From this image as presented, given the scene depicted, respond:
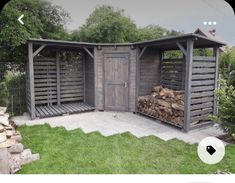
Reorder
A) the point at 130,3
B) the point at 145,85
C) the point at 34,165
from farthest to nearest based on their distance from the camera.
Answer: the point at 145,85
the point at 130,3
the point at 34,165

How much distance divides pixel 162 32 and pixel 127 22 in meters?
1.50

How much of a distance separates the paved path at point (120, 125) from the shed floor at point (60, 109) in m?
0.15

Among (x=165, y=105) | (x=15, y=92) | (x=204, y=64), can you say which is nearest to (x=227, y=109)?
(x=204, y=64)

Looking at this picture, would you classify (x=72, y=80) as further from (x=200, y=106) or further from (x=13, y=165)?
(x=13, y=165)

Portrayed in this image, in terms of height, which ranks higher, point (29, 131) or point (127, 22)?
point (127, 22)

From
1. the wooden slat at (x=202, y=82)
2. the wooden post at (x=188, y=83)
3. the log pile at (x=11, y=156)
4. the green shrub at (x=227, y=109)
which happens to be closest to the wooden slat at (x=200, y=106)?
the wooden post at (x=188, y=83)

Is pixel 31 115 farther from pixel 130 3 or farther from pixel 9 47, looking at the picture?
pixel 130 3

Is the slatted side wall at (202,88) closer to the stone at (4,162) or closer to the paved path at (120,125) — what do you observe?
the paved path at (120,125)

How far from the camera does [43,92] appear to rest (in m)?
5.90

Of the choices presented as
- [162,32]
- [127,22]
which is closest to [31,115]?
[127,22]

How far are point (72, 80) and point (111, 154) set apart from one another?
3.54m

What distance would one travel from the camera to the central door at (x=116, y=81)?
5.74 meters

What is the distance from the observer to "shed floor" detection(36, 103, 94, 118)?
5.32 metres

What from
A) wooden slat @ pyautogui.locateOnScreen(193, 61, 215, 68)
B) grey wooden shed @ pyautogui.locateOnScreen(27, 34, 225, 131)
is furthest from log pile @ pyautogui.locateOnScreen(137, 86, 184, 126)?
wooden slat @ pyautogui.locateOnScreen(193, 61, 215, 68)
